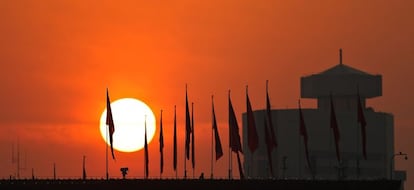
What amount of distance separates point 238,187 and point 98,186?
50.3 feet

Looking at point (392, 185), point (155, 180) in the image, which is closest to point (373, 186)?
point (392, 185)

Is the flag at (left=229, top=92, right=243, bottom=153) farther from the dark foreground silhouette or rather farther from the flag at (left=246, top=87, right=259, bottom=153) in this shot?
the dark foreground silhouette

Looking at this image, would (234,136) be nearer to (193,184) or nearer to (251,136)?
(251,136)

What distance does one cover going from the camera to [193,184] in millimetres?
154625

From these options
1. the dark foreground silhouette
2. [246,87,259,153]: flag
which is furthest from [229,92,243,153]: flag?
the dark foreground silhouette

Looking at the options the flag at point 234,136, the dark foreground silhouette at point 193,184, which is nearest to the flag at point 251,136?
the flag at point 234,136

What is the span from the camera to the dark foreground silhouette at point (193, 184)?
149 meters

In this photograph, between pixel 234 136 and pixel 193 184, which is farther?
pixel 234 136

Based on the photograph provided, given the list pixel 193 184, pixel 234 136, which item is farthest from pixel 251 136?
pixel 193 184

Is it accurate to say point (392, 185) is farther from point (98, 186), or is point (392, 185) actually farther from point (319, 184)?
point (98, 186)

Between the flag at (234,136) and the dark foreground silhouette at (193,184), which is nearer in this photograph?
the dark foreground silhouette at (193,184)

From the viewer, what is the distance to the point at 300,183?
157250 mm

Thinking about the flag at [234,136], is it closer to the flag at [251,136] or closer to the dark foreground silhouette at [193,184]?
the flag at [251,136]

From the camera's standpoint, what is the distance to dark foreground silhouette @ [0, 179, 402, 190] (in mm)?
149188
